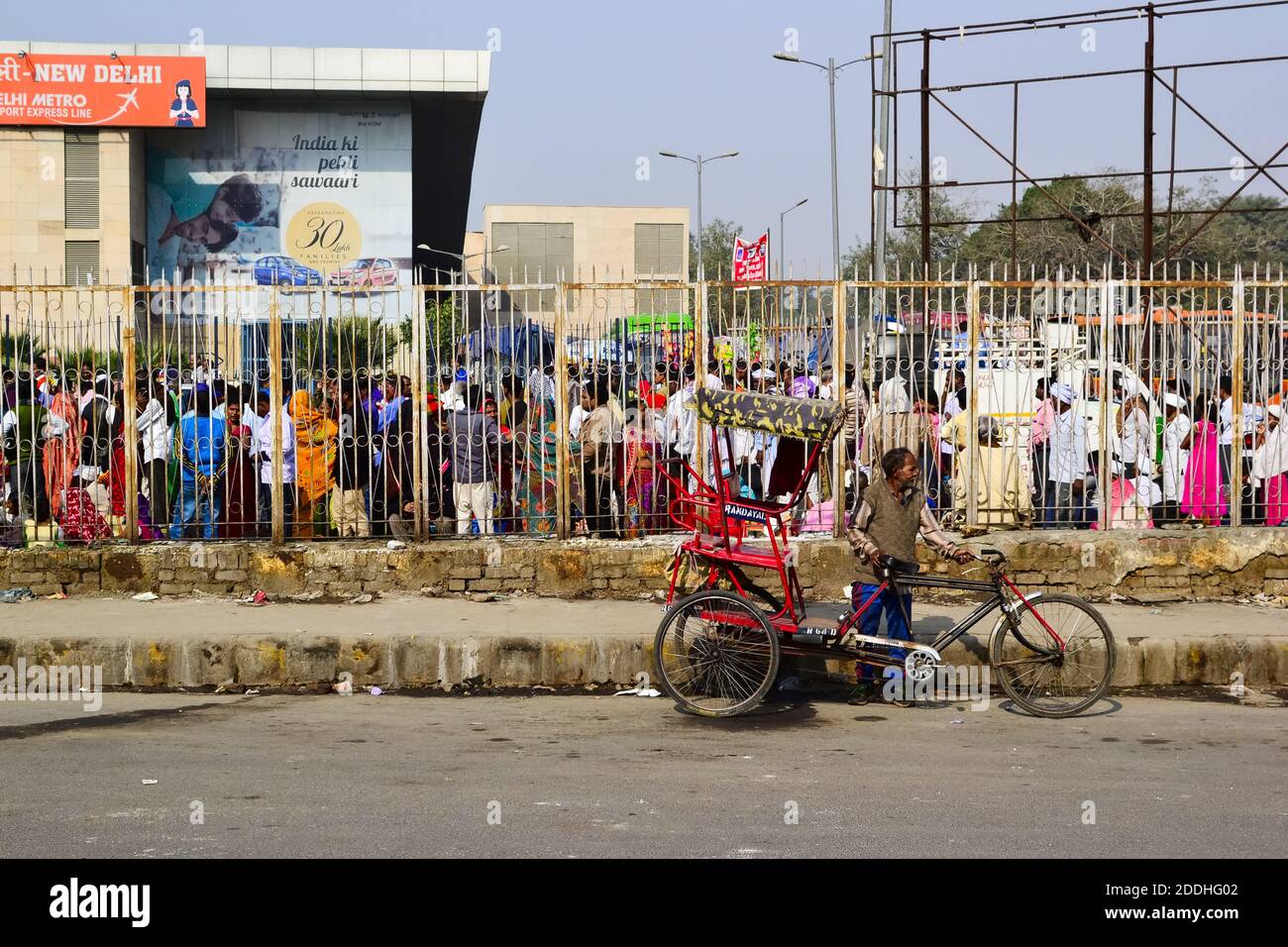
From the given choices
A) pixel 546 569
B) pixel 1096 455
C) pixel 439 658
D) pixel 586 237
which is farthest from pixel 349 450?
pixel 586 237

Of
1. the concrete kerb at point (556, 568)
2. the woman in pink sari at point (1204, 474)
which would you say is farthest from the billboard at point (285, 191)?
the woman in pink sari at point (1204, 474)

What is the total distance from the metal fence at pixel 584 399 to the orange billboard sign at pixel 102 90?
28417 mm

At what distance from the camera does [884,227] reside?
17875 mm

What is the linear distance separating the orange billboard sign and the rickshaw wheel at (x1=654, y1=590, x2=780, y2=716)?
33231mm

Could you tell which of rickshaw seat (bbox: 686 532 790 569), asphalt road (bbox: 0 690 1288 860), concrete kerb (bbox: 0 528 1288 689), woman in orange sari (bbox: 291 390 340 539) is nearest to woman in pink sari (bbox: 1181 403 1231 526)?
concrete kerb (bbox: 0 528 1288 689)

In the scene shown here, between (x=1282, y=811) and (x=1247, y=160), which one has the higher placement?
(x=1247, y=160)

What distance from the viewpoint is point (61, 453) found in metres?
10.9

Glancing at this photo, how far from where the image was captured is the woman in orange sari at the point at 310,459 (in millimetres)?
10914

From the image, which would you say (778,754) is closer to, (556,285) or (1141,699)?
(1141,699)

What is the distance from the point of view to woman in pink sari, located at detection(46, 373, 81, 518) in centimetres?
1087

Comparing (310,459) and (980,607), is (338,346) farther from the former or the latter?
(980,607)

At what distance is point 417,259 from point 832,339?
35.2m

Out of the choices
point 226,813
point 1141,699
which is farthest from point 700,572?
point 226,813

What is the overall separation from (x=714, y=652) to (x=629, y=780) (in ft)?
6.26
